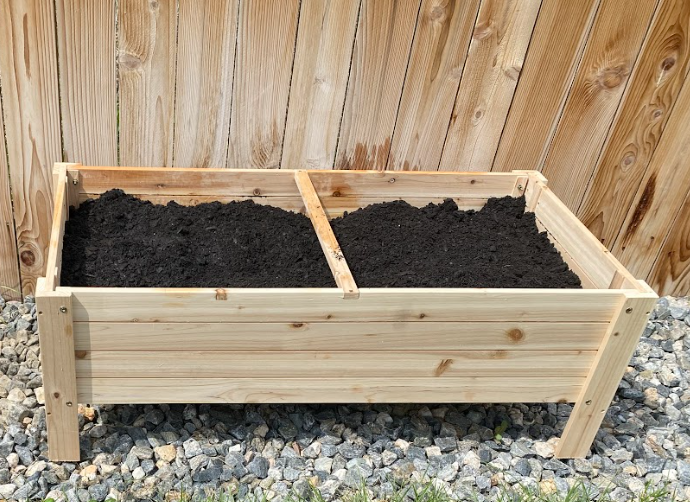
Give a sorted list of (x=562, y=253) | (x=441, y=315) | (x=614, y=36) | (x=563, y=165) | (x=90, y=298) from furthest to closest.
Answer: (x=563, y=165) < (x=614, y=36) < (x=562, y=253) < (x=441, y=315) < (x=90, y=298)

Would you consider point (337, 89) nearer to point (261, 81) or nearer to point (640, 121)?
point (261, 81)

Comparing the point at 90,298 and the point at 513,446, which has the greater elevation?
the point at 90,298

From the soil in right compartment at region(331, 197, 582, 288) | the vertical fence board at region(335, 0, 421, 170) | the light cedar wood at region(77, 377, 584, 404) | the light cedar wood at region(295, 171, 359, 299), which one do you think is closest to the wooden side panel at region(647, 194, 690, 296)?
the soil in right compartment at region(331, 197, 582, 288)

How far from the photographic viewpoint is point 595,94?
3.01m

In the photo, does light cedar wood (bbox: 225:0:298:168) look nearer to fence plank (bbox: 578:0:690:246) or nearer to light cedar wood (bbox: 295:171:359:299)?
light cedar wood (bbox: 295:171:359:299)

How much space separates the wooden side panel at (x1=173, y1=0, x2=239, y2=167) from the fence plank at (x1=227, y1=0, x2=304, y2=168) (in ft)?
0.13

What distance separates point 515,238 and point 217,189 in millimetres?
1207

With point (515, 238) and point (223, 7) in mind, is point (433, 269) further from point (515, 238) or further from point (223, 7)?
point (223, 7)

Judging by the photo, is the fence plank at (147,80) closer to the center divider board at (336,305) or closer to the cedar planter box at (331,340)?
the cedar planter box at (331,340)

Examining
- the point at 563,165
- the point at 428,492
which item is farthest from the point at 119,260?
the point at 563,165

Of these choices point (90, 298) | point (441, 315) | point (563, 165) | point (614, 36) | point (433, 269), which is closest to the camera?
point (90, 298)

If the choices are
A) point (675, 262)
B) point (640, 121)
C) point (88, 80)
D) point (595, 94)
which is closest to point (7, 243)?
point (88, 80)

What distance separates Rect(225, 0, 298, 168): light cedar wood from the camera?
2609 mm

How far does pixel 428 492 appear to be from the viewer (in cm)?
233
